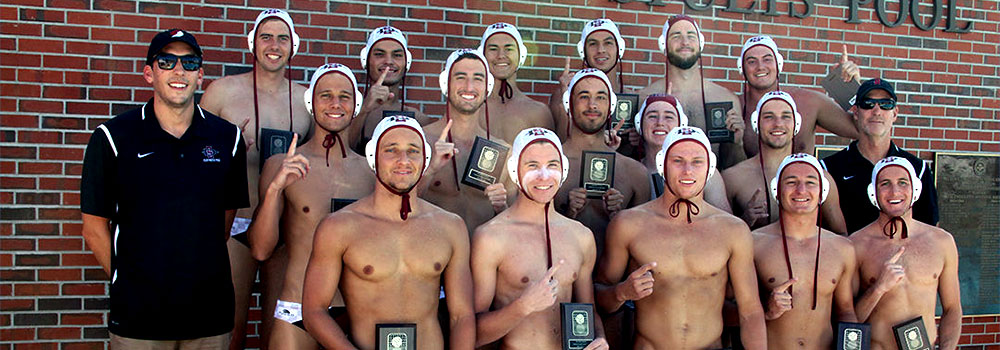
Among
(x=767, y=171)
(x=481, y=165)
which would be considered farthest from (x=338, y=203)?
(x=767, y=171)

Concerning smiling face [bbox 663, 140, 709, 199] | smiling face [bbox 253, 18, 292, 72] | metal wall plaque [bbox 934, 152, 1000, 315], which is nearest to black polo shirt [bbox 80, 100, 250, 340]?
smiling face [bbox 253, 18, 292, 72]

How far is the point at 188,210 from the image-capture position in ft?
15.7

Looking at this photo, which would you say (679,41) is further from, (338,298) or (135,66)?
(135,66)

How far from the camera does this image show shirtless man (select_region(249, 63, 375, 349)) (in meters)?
5.38

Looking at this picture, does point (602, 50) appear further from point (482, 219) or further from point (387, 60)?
point (482, 219)

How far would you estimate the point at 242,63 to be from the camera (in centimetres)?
707

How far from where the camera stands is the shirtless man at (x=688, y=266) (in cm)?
516

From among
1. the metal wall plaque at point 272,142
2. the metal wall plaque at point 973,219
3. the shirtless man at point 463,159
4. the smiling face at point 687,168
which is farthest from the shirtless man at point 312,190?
the metal wall plaque at point 973,219

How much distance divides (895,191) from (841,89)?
1.82m

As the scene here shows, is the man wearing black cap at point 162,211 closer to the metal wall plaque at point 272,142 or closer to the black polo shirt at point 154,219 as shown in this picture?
the black polo shirt at point 154,219

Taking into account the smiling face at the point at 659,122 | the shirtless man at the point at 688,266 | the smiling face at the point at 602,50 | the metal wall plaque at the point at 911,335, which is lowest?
the metal wall plaque at the point at 911,335

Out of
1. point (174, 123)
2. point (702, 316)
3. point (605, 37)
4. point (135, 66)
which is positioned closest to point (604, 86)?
point (605, 37)

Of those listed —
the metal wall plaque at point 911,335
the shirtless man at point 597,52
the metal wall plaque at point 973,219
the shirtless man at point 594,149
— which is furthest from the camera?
the metal wall plaque at point 973,219

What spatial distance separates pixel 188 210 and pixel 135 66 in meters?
2.51
